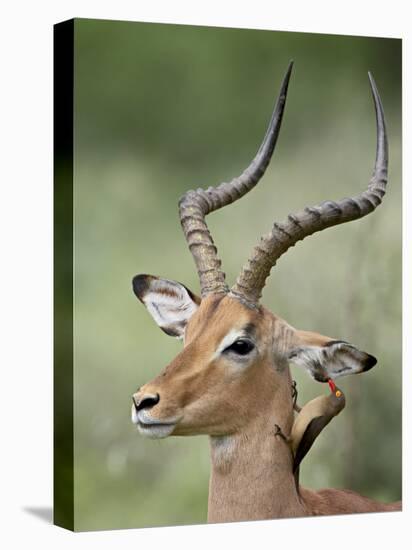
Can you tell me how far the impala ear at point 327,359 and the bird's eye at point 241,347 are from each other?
371 millimetres

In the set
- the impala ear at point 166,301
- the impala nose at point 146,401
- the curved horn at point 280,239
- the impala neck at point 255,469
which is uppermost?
the curved horn at point 280,239

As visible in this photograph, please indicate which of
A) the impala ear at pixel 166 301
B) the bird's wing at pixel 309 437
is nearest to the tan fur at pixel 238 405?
the bird's wing at pixel 309 437

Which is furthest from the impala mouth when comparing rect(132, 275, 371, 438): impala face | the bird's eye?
the bird's eye

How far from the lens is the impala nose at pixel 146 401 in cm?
991

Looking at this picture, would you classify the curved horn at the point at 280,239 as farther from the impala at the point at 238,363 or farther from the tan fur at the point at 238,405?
the tan fur at the point at 238,405

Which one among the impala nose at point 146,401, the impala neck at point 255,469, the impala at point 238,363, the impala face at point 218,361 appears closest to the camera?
the impala nose at point 146,401

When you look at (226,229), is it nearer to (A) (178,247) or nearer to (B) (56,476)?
(A) (178,247)

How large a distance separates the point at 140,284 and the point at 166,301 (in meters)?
0.23

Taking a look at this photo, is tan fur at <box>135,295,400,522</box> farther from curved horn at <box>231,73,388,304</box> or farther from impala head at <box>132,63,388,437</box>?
curved horn at <box>231,73,388,304</box>

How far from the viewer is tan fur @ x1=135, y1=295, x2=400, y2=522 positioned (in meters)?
10.1

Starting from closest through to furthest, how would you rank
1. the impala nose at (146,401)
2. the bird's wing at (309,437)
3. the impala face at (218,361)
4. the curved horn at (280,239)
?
the impala nose at (146,401)
the impala face at (218,361)
the curved horn at (280,239)
the bird's wing at (309,437)

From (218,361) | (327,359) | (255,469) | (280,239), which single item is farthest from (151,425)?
(280,239)

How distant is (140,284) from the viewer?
35.7 ft

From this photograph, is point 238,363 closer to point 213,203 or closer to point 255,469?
point 255,469
